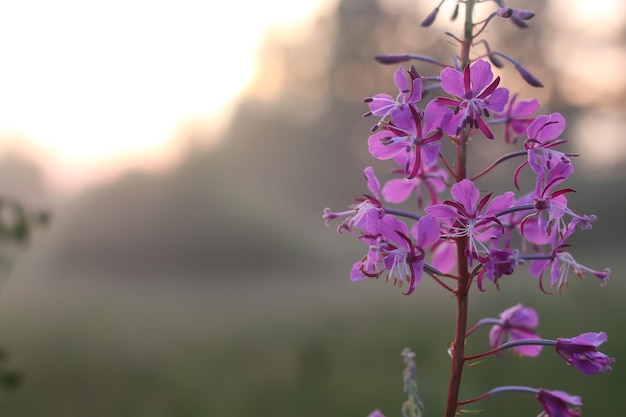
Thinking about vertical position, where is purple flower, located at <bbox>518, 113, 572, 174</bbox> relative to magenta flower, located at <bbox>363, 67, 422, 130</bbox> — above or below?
below

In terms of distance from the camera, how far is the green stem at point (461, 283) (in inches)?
66.4

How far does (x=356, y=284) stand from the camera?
1052 centimetres

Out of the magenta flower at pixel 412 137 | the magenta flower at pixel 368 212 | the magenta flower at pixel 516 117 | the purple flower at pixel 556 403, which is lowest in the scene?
the purple flower at pixel 556 403

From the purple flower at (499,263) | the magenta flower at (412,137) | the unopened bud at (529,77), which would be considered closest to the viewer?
the purple flower at (499,263)

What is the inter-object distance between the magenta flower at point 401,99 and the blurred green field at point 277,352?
3.44m

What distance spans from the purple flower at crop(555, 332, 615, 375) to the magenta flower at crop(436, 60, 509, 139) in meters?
0.58

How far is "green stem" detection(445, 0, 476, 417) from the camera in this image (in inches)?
66.4

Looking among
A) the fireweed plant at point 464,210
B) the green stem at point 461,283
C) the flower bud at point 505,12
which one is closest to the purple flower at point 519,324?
the fireweed plant at point 464,210

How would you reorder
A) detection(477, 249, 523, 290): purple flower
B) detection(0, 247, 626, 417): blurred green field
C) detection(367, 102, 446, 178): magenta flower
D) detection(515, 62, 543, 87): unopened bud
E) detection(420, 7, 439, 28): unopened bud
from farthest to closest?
detection(0, 247, 626, 417): blurred green field
detection(420, 7, 439, 28): unopened bud
detection(515, 62, 543, 87): unopened bud
detection(367, 102, 446, 178): magenta flower
detection(477, 249, 523, 290): purple flower

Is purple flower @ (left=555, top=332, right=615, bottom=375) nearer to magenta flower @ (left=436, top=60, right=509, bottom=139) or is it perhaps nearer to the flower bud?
magenta flower @ (left=436, top=60, right=509, bottom=139)

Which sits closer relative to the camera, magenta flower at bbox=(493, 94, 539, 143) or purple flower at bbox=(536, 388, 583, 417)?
purple flower at bbox=(536, 388, 583, 417)

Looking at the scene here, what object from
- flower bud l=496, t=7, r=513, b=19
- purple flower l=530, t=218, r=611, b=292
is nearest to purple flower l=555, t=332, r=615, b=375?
purple flower l=530, t=218, r=611, b=292

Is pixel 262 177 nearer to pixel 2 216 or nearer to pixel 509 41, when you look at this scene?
pixel 509 41

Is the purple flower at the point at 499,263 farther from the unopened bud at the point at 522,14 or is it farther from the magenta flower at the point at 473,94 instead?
the unopened bud at the point at 522,14
